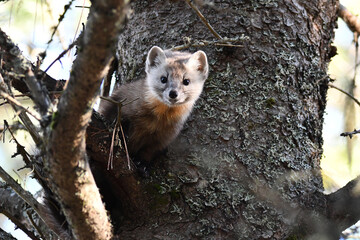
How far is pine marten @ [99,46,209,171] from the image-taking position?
4.44m

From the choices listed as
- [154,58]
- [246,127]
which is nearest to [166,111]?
[154,58]

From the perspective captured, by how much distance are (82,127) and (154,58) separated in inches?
95.0

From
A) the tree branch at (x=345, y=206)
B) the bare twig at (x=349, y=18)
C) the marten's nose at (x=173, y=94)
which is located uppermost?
the bare twig at (x=349, y=18)

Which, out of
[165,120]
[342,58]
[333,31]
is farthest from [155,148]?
[342,58]

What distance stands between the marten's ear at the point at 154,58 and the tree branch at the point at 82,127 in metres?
2.05

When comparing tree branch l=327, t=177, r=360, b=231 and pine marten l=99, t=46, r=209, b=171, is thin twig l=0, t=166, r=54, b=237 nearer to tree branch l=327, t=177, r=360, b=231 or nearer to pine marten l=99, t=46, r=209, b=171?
pine marten l=99, t=46, r=209, b=171

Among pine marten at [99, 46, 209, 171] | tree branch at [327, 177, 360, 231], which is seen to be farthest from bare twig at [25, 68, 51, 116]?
tree branch at [327, 177, 360, 231]

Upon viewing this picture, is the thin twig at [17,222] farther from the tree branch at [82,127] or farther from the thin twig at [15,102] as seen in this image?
the thin twig at [15,102]

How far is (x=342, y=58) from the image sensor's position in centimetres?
558

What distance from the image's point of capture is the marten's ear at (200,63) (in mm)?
4480

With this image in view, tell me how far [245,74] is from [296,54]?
0.59 m

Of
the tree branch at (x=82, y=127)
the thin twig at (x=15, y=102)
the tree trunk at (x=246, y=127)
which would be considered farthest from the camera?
the tree trunk at (x=246, y=127)

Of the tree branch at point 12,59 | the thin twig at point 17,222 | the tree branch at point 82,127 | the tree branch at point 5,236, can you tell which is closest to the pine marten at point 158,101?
the thin twig at point 17,222

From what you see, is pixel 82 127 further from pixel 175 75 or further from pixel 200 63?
pixel 175 75
